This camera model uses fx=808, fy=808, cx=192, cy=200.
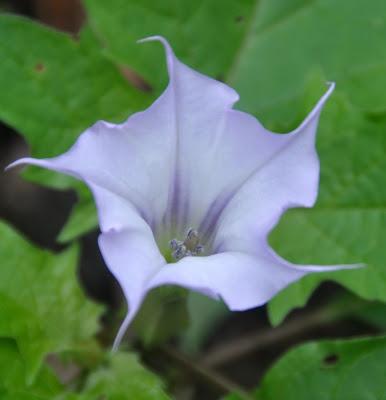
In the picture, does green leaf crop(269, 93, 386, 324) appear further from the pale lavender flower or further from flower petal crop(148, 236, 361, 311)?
flower petal crop(148, 236, 361, 311)

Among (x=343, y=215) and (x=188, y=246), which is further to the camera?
(x=343, y=215)

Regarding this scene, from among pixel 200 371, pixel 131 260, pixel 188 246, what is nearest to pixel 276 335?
pixel 200 371

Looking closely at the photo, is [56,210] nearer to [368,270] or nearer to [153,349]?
[153,349]

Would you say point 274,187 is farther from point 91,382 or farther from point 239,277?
point 91,382

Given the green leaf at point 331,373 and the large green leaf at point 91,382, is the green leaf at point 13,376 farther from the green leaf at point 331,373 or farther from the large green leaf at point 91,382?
the green leaf at point 331,373

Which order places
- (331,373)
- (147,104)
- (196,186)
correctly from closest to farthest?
(196,186)
(331,373)
(147,104)
